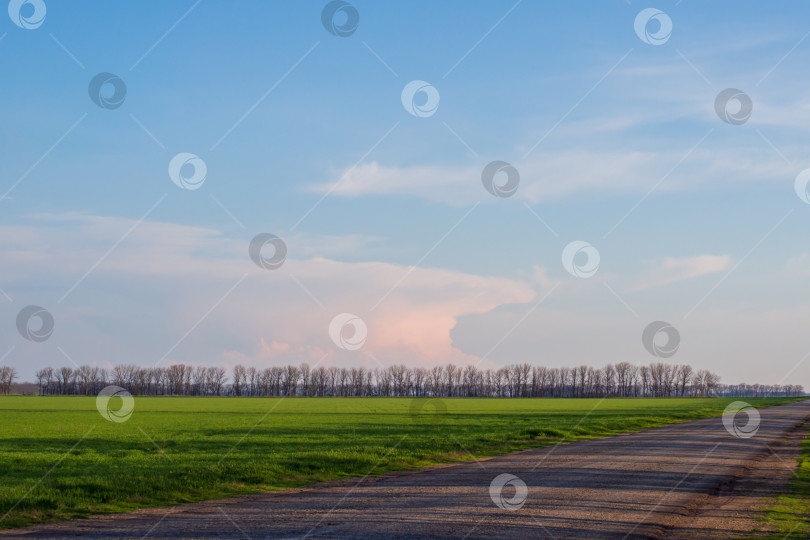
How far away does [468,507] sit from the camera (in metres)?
14.5

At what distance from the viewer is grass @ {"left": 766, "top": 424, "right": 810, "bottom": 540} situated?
12305 mm

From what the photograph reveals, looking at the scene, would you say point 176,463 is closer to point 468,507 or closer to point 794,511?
point 468,507

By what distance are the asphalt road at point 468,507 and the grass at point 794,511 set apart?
4.17 feet

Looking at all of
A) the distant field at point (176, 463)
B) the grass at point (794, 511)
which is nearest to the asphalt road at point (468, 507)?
the grass at point (794, 511)

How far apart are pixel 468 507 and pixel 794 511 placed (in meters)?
6.99

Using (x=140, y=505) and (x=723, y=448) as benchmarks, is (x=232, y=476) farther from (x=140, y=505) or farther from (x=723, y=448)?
(x=723, y=448)

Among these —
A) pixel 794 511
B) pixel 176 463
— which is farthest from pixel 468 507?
pixel 176 463

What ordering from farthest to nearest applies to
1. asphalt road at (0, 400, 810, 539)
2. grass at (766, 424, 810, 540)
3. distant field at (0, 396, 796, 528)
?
distant field at (0, 396, 796, 528)
grass at (766, 424, 810, 540)
asphalt road at (0, 400, 810, 539)

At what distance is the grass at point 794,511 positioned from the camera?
484 inches

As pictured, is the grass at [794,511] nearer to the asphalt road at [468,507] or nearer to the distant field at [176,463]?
the asphalt road at [468,507]

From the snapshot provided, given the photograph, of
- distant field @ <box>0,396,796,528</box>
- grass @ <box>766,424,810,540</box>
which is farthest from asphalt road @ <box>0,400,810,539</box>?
distant field @ <box>0,396,796,528</box>

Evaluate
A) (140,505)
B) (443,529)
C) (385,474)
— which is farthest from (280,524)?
(385,474)

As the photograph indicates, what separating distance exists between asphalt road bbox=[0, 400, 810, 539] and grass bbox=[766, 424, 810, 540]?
127 centimetres

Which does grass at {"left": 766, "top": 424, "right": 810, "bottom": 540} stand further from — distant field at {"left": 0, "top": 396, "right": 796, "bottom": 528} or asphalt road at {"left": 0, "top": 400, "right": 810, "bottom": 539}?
distant field at {"left": 0, "top": 396, "right": 796, "bottom": 528}
